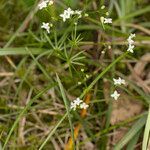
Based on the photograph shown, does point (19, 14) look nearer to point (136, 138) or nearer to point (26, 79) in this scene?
point (26, 79)

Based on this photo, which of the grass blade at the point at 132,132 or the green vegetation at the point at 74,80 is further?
the green vegetation at the point at 74,80

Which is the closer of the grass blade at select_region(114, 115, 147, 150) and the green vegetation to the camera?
the grass blade at select_region(114, 115, 147, 150)

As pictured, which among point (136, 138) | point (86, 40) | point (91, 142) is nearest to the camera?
point (136, 138)

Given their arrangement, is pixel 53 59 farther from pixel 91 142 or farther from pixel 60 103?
pixel 91 142

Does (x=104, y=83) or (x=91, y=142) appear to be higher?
(x=104, y=83)

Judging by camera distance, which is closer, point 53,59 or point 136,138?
point 136,138

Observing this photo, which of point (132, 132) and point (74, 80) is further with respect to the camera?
point (74, 80)

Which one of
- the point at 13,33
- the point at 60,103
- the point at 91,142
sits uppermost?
the point at 13,33

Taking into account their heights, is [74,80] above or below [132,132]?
above

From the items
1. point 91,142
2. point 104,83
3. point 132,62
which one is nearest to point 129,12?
point 132,62

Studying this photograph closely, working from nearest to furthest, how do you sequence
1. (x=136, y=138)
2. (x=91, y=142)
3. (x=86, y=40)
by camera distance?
(x=136, y=138) → (x=91, y=142) → (x=86, y=40)
